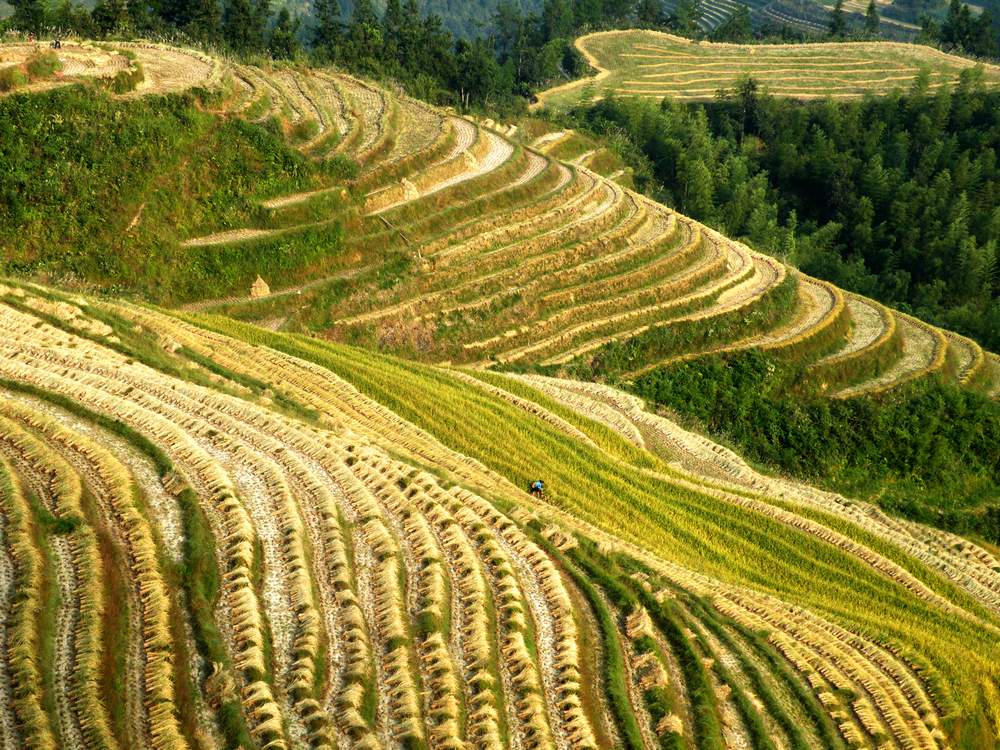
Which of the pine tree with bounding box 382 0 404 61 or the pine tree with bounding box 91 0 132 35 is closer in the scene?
the pine tree with bounding box 91 0 132 35

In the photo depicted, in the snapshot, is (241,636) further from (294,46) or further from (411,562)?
(294,46)

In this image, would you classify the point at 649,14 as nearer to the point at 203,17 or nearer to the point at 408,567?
the point at 203,17

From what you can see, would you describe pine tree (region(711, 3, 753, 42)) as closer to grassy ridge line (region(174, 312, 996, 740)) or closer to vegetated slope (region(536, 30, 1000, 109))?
vegetated slope (region(536, 30, 1000, 109))

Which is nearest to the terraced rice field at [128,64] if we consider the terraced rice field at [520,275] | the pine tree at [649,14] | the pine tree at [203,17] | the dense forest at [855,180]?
the terraced rice field at [520,275]

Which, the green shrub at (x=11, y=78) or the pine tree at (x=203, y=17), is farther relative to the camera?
the pine tree at (x=203, y=17)

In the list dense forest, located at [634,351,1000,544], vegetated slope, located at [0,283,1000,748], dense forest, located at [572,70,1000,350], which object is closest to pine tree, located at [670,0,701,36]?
dense forest, located at [572,70,1000,350]

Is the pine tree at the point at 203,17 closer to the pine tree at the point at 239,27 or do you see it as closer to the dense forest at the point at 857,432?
the pine tree at the point at 239,27
